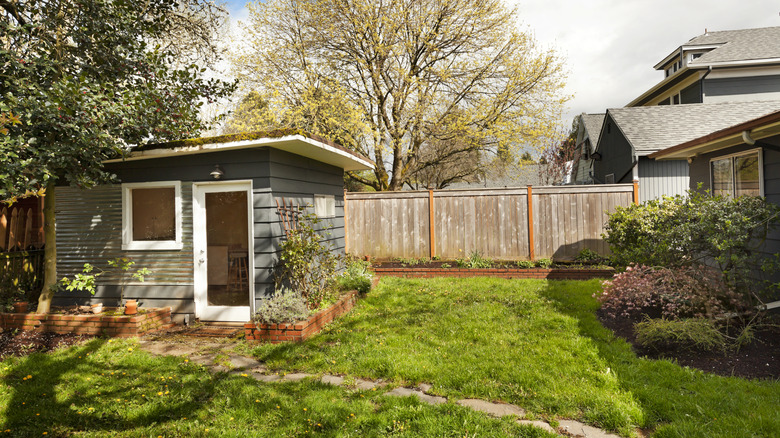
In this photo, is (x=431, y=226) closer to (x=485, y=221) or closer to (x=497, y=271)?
(x=485, y=221)

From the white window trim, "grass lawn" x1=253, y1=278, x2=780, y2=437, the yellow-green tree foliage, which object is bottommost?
"grass lawn" x1=253, y1=278, x2=780, y2=437

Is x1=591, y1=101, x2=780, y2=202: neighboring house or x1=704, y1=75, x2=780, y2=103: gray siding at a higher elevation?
x1=704, y1=75, x2=780, y2=103: gray siding

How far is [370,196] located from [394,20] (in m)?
6.44

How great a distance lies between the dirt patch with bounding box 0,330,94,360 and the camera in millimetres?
4953

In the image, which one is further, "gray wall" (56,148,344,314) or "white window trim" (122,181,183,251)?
"white window trim" (122,181,183,251)

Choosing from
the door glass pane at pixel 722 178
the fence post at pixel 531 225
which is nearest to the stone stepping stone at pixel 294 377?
the door glass pane at pixel 722 178

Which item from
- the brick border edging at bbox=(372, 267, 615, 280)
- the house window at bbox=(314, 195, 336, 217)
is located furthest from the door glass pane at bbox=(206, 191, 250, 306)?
the brick border edging at bbox=(372, 267, 615, 280)

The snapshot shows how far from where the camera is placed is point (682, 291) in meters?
5.04

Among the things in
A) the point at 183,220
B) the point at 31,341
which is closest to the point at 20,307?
the point at 31,341

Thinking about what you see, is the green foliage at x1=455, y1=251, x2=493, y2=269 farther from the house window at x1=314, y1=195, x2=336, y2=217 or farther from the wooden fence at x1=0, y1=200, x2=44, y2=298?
the wooden fence at x1=0, y1=200, x2=44, y2=298

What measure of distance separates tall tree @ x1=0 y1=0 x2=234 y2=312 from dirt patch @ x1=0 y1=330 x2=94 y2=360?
489 mm

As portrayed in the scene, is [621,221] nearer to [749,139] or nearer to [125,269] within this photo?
[749,139]

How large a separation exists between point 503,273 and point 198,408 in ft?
23.7

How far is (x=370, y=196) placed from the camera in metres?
11.0
